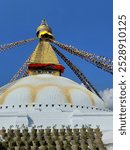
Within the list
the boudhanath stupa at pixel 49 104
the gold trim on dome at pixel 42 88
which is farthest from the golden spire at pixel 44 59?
the gold trim on dome at pixel 42 88

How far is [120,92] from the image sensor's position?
664 centimetres

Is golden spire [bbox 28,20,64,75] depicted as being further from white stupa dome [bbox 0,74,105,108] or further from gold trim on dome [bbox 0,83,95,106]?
gold trim on dome [bbox 0,83,95,106]

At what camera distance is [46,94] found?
1719 centimetres

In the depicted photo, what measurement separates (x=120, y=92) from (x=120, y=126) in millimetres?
506

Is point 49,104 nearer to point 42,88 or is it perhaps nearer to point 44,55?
point 42,88

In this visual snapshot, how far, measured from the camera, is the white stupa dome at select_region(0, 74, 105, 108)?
17.0 m

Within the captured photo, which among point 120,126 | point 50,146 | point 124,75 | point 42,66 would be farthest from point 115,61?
point 42,66

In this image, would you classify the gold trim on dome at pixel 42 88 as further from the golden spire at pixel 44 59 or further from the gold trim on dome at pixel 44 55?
the gold trim on dome at pixel 44 55

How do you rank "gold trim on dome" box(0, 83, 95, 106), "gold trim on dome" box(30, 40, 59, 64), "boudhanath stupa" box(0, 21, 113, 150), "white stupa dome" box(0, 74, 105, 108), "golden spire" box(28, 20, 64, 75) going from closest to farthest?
"boudhanath stupa" box(0, 21, 113, 150)
"white stupa dome" box(0, 74, 105, 108)
"gold trim on dome" box(0, 83, 95, 106)
"golden spire" box(28, 20, 64, 75)
"gold trim on dome" box(30, 40, 59, 64)

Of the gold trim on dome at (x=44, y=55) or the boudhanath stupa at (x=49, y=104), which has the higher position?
the gold trim on dome at (x=44, y=55)

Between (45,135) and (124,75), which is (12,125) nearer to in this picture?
(45,135)

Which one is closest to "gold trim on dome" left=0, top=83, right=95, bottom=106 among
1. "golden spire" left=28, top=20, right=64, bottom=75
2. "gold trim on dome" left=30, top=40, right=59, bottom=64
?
"golden spire" left=28, top=20, right=64, bottom=75

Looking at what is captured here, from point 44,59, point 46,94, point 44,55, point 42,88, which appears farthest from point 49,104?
point 44,55

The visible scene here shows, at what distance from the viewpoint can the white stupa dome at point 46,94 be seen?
17.0 meters
